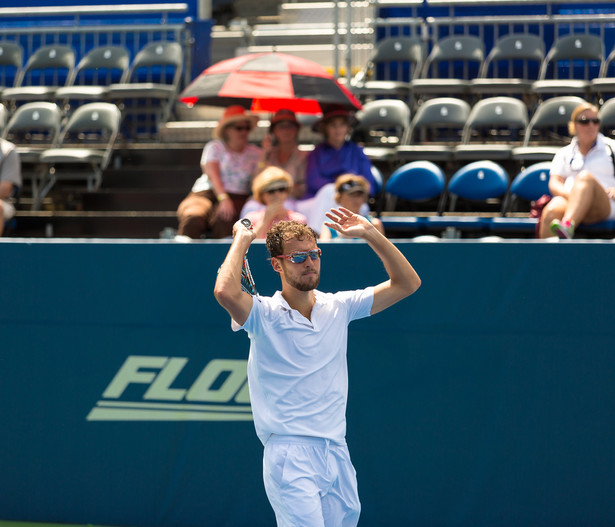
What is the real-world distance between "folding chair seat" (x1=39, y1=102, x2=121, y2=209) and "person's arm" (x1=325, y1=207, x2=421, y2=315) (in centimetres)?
577

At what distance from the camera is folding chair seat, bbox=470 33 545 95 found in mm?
9086

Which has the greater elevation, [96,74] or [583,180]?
[96,74]

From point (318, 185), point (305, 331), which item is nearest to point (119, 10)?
point (318, 185)

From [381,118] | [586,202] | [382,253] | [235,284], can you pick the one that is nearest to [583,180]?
[586,202]

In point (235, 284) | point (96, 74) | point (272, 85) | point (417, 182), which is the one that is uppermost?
point (272, 85)

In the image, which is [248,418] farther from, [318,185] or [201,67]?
[201,67]

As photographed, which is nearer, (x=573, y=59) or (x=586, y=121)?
(x=586, y=121)

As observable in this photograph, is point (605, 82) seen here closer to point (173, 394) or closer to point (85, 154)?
point (85, 154)

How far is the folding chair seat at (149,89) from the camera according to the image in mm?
9648

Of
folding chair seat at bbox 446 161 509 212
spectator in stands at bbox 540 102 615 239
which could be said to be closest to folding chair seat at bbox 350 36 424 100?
folding chair seat at bbox 446 161 509 212

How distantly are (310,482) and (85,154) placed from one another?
20.3 feet

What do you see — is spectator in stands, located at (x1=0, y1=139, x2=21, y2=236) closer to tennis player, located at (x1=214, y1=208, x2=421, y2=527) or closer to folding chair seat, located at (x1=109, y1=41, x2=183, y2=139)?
folding chair seat, located at (x1=109, y1=41, x2=183, y2=139)

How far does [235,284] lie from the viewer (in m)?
3.05

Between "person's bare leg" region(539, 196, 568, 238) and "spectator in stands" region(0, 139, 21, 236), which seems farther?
"spectator in stands" region(0, 139, 21, 236)
